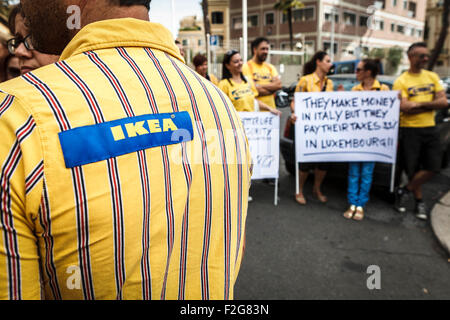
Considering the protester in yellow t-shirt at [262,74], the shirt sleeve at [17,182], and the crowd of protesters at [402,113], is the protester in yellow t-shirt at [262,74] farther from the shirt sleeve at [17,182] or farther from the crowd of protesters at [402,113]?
the shirt sleeve at [17,182]

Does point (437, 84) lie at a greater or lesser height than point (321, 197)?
greater

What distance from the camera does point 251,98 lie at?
15.2 ft

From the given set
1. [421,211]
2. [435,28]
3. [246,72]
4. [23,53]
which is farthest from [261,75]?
[435,28]

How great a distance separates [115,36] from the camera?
2.60ft

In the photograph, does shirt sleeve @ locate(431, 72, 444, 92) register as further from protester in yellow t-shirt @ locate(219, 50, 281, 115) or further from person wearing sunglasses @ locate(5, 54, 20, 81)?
person wearing sunglasses @ locate(5, 54, 20, 81)

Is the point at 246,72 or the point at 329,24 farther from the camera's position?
the point at 329,24

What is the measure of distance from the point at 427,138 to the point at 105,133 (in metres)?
4.30

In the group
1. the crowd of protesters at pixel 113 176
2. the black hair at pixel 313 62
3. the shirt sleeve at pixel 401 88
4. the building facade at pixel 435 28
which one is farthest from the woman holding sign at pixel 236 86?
the building facade at pixel 435 28

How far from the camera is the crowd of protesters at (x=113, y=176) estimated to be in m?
0.63

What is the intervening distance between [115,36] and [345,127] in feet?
13.2

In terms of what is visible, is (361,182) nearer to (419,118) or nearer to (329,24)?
(419,118)

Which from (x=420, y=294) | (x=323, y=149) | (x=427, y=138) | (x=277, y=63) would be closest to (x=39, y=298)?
(x=420, y=294)

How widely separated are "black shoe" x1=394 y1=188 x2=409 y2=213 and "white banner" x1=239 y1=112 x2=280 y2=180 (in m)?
1.55

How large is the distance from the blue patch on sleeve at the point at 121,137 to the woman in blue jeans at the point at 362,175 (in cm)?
371
